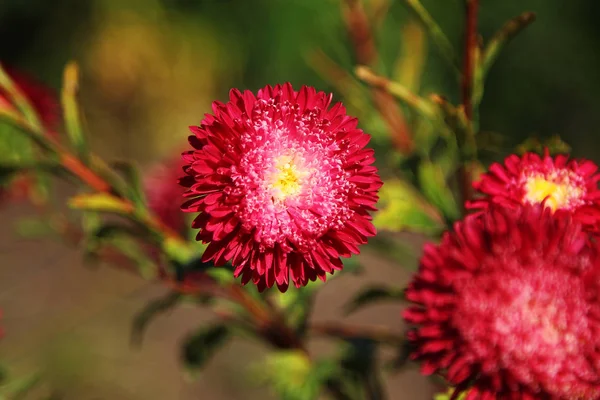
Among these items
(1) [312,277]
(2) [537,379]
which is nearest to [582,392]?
(2) [537,379]

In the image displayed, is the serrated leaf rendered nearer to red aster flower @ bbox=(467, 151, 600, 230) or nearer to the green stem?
the green stem

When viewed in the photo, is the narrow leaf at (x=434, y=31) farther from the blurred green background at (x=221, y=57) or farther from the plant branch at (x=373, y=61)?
the blurred green background at (x=221, y=57)

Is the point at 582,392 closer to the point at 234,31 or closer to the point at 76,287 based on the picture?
the point at 76,287

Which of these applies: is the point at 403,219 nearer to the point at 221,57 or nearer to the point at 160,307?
the point at 160,307

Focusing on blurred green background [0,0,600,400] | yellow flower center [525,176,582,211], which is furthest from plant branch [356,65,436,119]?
blurred green background [0,0,600,400]

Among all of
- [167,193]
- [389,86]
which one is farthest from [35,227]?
[389,86]

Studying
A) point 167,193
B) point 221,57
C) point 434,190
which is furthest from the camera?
point 221,57
